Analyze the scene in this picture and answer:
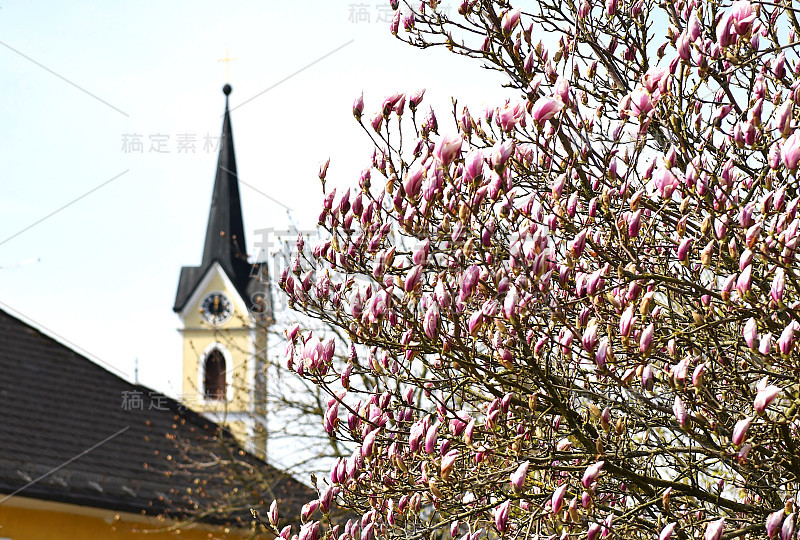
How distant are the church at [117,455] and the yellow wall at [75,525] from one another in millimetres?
13

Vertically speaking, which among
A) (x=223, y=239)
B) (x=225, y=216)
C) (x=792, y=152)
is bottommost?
(x=792, y=152)

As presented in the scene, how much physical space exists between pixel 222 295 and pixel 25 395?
2327 cm

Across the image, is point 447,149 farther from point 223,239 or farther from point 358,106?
point 223,239

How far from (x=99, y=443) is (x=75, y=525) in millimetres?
1768

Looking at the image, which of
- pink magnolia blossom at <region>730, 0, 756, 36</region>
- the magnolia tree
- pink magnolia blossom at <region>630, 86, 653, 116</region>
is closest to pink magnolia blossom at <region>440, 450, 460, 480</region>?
the magnolia tree

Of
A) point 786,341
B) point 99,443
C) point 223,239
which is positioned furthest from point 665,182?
point 223,239

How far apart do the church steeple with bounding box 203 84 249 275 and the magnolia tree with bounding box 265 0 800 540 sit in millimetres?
32126

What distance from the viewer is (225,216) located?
35875mm

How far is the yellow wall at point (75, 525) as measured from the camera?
1077 cm

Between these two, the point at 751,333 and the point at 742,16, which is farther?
the point at 742,16

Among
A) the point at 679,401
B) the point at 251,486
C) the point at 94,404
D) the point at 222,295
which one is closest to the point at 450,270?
the point at 679,401

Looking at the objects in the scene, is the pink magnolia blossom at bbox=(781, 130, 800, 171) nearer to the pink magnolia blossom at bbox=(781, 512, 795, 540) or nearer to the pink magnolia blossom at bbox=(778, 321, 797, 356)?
the pink magnolia blossom at bbox=(778, 321, 797, 356)

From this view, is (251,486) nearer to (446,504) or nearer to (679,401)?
(446,504)

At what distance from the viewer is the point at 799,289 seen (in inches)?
129
